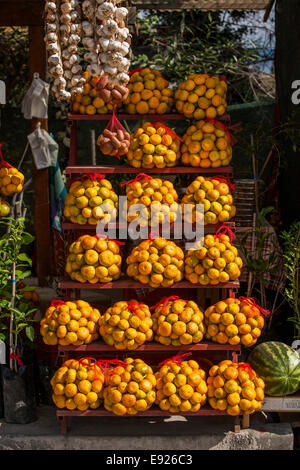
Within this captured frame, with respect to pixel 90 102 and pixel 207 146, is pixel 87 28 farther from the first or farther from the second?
pixel 207 146

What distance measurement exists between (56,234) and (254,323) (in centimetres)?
303

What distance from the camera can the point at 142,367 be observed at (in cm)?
427

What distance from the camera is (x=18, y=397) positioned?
4.48 m

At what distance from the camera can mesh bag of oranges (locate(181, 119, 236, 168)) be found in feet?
15.0

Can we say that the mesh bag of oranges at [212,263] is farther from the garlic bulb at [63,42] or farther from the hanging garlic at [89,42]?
the hanging garlic at [89,42]

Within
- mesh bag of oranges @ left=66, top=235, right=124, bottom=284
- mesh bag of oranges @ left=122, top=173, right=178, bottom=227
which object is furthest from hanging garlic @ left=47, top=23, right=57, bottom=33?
mesh bag of oranges @ left=66, top=235, right=124, bottom=284

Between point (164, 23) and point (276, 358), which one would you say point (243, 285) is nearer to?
point (276, 358)

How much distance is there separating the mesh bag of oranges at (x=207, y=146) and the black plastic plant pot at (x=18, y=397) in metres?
2.08

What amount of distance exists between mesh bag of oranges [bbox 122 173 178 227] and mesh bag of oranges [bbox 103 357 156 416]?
109 cm

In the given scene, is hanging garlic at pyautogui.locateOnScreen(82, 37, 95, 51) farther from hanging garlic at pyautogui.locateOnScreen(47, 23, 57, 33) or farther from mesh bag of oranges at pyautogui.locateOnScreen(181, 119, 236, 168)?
mesh bag of oranges at pyautogui.locateOnScreen(181, 119, 236, 168)

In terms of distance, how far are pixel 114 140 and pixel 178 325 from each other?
147 cm

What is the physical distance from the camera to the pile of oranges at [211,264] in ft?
14.1

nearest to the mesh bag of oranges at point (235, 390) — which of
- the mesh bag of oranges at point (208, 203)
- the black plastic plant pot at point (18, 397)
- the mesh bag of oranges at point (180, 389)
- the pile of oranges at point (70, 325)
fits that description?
the mesh bag of oranges at point (180, 389)
